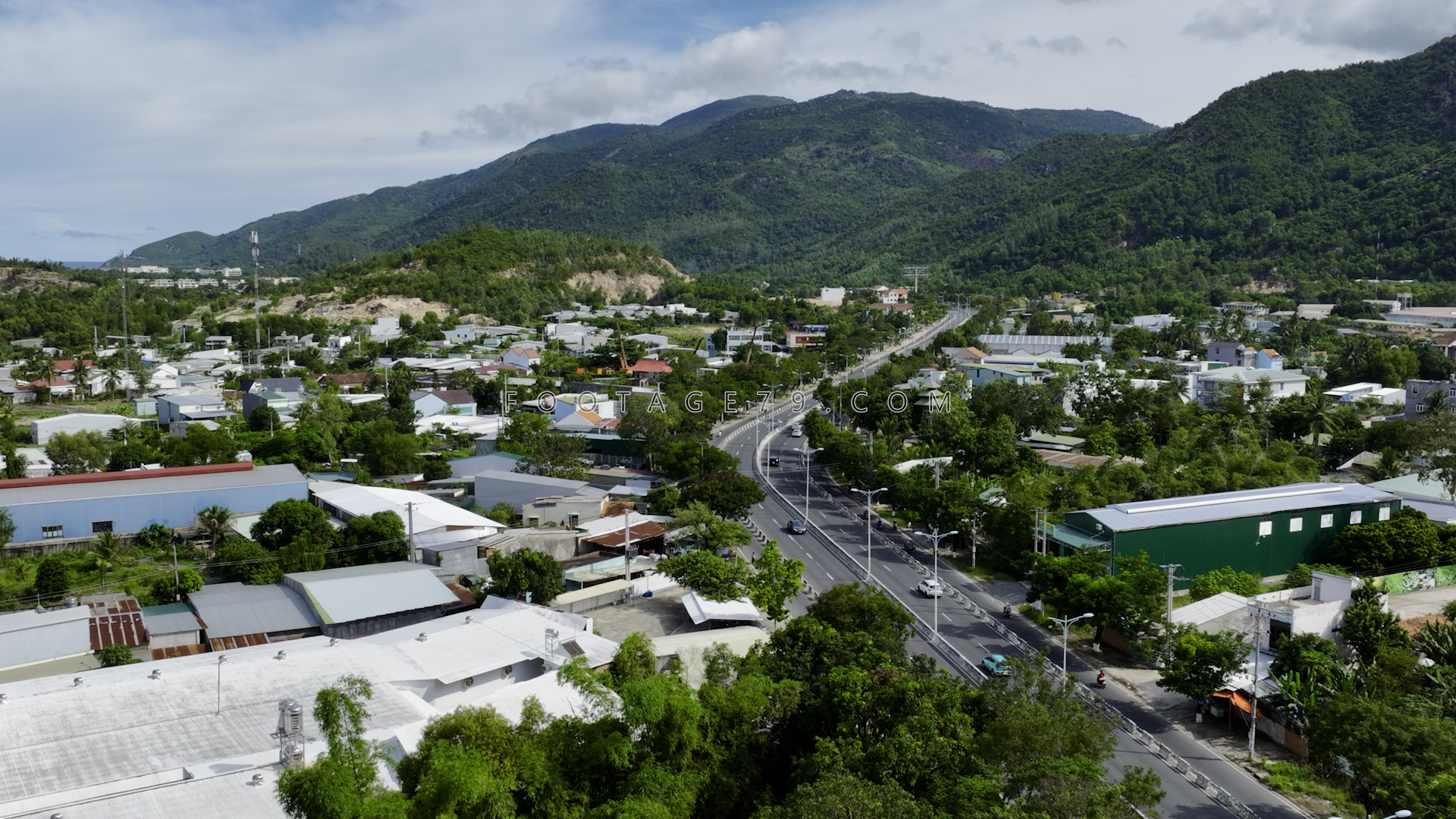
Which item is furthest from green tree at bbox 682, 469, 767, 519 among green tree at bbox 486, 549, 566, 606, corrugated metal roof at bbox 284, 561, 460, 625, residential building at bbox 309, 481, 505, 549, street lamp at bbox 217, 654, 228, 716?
street lamp at bbox 217, 654, 228, 716

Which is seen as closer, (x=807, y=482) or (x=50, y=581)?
(x=50, y=581)

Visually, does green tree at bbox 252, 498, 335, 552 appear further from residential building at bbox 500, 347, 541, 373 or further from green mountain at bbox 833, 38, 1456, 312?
green mountain at bbox 833, 38, 1456, 312

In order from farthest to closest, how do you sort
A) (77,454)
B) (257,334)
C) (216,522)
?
(257,334) → (77,454) → (216,522)

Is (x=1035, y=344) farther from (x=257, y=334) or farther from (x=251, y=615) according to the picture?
(x=251, y=615)

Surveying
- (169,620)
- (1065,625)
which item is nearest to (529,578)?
(169,620)

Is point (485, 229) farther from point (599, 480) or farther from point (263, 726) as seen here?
point (263, 726)

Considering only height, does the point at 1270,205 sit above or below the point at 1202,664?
above

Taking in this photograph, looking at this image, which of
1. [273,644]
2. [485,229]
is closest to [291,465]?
[273,644]
